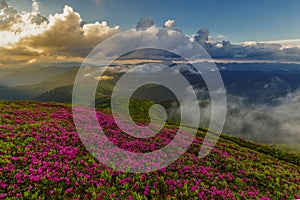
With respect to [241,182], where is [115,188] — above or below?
above

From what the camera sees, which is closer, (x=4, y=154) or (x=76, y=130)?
(x=4, y=154)

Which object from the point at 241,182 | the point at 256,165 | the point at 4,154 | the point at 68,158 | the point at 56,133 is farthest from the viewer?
the point at 256,165

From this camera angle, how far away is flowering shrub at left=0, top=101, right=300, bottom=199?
40.9ft

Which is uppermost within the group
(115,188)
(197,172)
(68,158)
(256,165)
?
(68,158)

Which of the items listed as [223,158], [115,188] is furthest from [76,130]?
[223,158]

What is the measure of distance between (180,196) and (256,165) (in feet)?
46.1

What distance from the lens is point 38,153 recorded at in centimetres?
1594

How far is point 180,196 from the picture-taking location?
1384 centimetres

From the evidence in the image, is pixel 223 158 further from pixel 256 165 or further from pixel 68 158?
Result: pixel 68 158

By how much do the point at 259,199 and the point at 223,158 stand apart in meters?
8.08

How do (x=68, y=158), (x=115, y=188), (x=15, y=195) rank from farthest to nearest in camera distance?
1. (x=68, y=158)
2. (x=115, y=188)
3. (x=15, y=195)

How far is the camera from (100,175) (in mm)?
14648

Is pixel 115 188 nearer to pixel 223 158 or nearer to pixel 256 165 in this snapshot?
pixel 223 158

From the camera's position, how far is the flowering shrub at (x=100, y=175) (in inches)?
490
